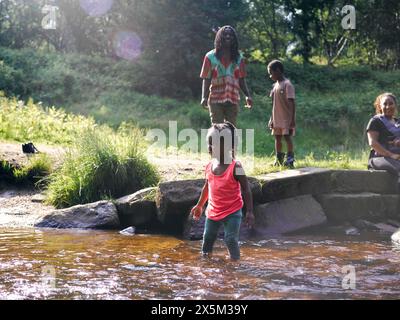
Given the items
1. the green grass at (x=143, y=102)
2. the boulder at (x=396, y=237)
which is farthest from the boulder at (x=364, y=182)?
the green grass at (x=143, y=102)

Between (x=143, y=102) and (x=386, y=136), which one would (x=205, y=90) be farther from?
(x=143, y=102)

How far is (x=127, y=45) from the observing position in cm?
2139

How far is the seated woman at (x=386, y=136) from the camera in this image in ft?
26.1

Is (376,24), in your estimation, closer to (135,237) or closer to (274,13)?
(274,13)

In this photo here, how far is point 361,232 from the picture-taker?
752 centimetres

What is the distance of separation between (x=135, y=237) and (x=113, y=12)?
16.0 meters

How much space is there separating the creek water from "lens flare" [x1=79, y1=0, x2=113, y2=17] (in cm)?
1612

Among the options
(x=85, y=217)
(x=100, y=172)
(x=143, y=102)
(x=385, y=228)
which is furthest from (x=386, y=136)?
(x=143, y=102)

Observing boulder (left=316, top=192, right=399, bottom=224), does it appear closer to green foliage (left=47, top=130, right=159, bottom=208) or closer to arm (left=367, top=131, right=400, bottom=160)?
arm (left=367, top=131, right=400, bottom=160)

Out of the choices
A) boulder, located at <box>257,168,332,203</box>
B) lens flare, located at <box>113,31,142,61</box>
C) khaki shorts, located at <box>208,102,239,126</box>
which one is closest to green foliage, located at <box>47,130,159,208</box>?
khaki shorts, located at <box>208,102,239,126</box>

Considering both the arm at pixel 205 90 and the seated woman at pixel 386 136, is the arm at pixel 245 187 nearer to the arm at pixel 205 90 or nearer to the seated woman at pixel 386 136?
the arm at pixel 205 90

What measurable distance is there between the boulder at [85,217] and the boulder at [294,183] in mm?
1967

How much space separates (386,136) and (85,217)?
4.26 m
